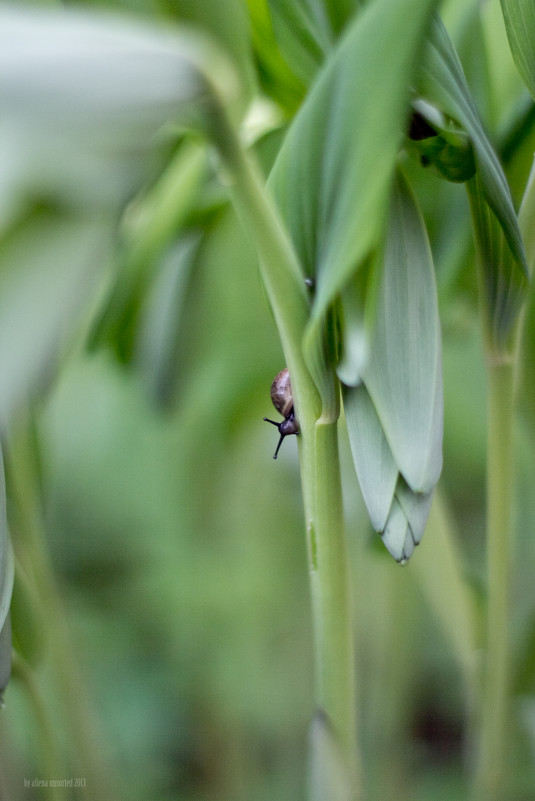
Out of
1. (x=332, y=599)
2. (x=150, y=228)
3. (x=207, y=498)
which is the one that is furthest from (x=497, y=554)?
(x=207, y=498)

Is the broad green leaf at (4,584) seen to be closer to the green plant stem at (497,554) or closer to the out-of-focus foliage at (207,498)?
the out-of-focus foliage at (207,498)

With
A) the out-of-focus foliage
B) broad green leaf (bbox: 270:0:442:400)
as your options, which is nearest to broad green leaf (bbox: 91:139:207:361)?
the out-of-focus foliage

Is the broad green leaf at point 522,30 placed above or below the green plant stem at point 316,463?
above

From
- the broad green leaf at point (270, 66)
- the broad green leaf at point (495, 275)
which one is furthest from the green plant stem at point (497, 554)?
the broad green leaf at point (270, 66)

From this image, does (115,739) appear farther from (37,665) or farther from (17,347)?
(17,347)

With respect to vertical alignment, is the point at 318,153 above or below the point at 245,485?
above

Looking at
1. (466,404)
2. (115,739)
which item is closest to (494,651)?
(466,404)
